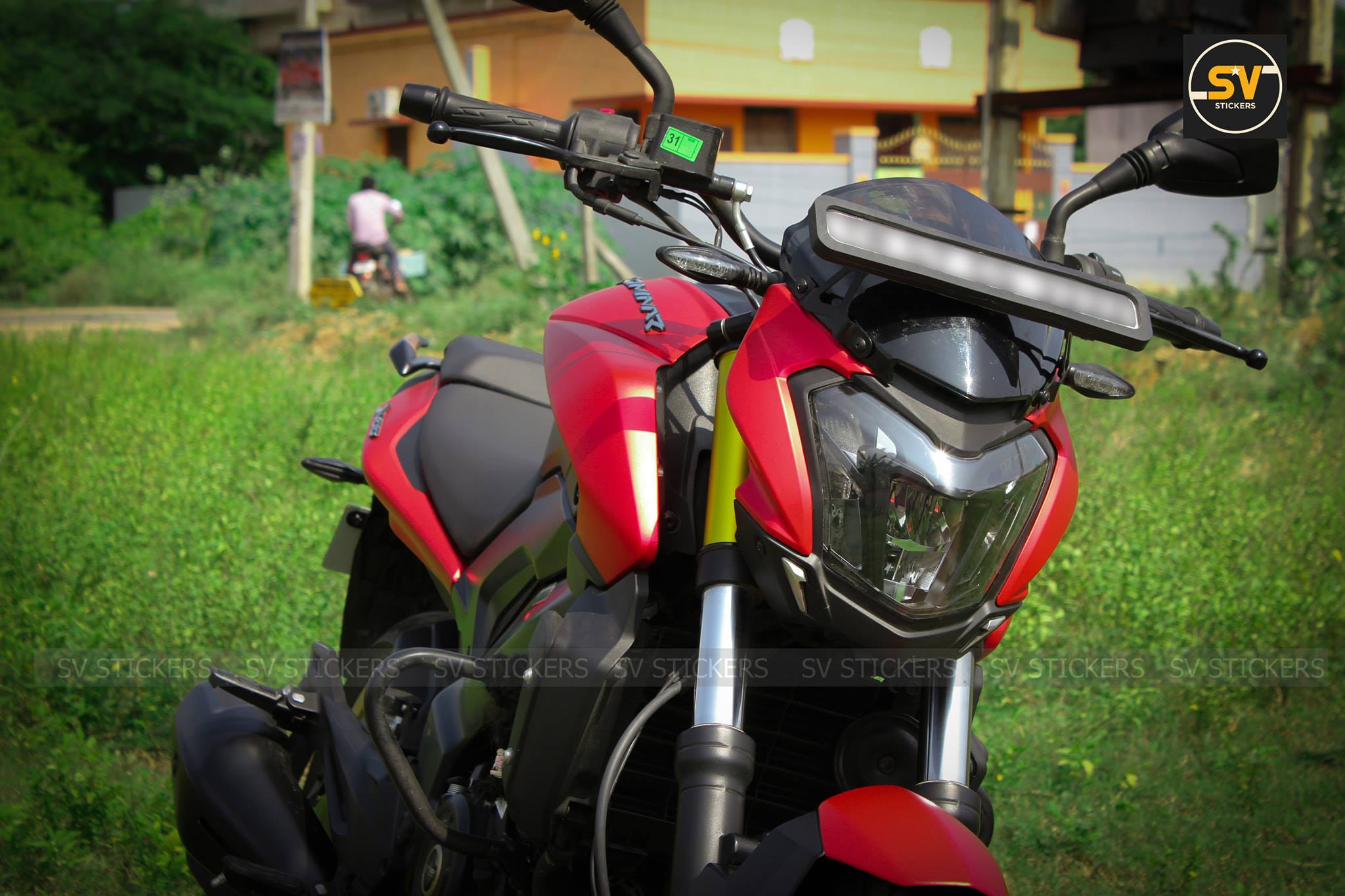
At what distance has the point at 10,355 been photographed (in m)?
7.23

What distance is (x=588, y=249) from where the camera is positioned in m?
9.94

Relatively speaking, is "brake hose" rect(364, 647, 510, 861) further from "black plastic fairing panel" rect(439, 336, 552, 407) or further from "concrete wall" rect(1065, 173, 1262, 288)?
"concrete wall" rect(1065, 173, 1262, 288)

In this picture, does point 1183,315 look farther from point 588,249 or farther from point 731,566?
point 588,249

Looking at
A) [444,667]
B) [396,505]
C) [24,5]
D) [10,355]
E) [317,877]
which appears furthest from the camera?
[24,5]

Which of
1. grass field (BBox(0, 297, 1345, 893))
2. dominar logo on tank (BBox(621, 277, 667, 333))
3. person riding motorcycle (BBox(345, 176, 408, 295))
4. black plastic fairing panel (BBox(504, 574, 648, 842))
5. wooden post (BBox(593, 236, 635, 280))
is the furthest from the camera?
person riding motorcycle (BBox(345, 176, 408, 295))

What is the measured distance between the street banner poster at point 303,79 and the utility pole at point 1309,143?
7639 mm

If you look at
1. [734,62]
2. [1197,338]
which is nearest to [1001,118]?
[1197,338]

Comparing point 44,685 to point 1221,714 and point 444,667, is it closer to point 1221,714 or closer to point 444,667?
point 444,667

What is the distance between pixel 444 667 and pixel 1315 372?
6.81 m

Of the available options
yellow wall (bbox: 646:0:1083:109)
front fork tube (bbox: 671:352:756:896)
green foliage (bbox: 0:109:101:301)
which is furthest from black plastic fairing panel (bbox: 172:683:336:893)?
yellow wall (bbox: 646:0:1083:109)

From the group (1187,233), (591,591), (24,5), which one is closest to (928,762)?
(591,591)

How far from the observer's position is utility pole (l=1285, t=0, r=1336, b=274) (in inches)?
326

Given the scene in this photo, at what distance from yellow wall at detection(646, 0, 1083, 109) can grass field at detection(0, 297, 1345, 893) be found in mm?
13617

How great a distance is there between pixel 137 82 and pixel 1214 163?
1117 inches
